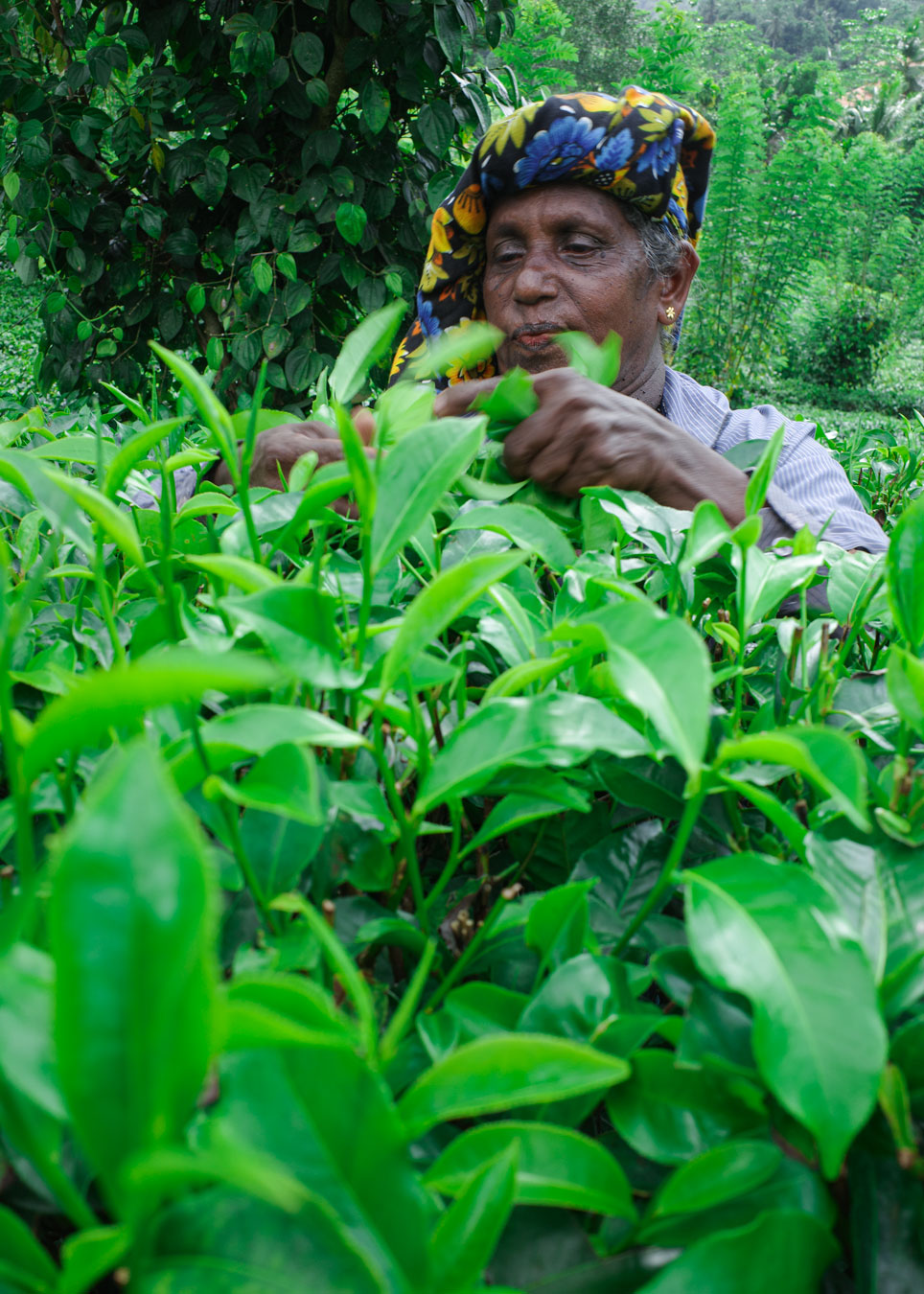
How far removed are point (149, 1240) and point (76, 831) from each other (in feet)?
0.29

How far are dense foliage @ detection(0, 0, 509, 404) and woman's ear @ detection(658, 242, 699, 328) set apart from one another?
28.0 inches

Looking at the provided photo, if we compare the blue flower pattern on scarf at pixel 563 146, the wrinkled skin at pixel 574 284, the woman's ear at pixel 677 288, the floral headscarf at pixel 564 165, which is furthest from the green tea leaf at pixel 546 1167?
the woman's ear at pixel 677 288

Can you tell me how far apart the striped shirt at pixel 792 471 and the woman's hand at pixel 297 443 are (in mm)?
398

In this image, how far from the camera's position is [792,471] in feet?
5.08

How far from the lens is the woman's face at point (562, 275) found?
172cm

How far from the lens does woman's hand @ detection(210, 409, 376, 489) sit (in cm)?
60

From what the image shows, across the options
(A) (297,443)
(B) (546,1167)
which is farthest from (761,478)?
(A) (297,443)

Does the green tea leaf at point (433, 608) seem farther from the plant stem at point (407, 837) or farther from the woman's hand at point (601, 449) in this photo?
the woman's hand at point (601, 449)

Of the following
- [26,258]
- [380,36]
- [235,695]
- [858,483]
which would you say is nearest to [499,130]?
[380,36]

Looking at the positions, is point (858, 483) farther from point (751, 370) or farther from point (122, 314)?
point (751, 370)

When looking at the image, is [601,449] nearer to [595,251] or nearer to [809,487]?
[809,487]

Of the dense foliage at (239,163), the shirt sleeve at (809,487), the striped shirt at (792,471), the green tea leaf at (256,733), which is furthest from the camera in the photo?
the dense foliage at (239,163)

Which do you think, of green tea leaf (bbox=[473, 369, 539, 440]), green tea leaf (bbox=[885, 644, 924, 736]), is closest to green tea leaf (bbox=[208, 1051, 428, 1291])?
green tea leaf (bbox=[885, 644, 924, 736])

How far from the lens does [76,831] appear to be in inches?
6.1
